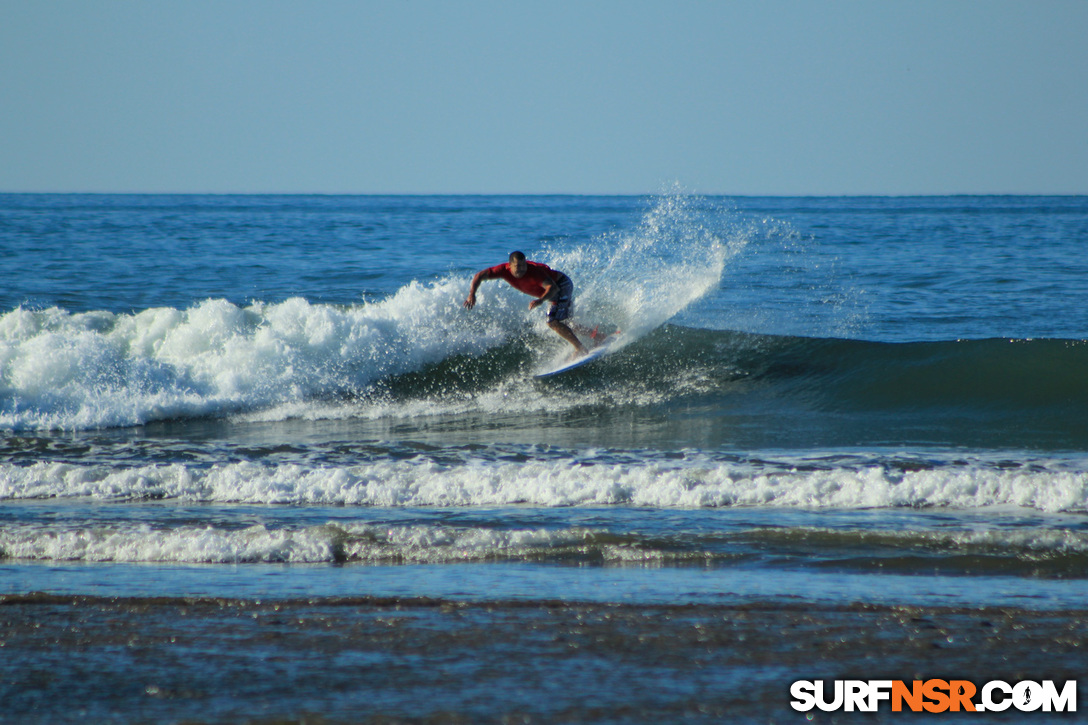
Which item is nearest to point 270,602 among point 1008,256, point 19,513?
point 19,513

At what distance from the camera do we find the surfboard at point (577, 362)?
41.3 feet

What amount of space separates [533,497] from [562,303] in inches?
209

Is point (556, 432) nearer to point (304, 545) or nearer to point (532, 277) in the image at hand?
point (532, 277)

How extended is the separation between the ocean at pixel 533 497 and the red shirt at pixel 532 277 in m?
1.50

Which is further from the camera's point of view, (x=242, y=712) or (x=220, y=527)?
(x=220, y=527)

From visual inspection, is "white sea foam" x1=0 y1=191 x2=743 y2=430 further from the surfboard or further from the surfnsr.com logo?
the surfnsr.com logo

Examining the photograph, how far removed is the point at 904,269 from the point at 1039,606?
1944 centimetres

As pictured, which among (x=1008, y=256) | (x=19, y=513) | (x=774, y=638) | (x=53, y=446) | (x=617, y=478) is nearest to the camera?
(x=774, y=638)

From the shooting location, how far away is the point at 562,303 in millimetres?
12031

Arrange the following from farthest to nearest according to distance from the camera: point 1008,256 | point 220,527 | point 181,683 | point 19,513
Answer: point 1008,256
point 19,513
point 220,527
point 181,683

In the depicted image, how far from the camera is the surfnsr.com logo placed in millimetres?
3350

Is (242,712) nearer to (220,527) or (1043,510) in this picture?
(220,527)

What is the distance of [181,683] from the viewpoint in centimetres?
351

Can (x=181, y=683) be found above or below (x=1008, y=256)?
below
